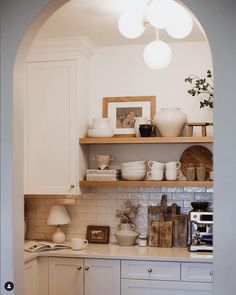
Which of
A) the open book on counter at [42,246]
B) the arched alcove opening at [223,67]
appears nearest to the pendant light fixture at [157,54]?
the arched alcove opening at [223,67]

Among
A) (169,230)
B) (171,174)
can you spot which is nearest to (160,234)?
(169,230)

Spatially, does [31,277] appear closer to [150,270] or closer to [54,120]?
[150,270]

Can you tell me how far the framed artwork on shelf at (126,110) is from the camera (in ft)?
13.5

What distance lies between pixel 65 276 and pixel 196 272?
3.53 feet

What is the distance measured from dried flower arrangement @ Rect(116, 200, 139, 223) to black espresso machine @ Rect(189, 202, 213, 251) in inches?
20.5

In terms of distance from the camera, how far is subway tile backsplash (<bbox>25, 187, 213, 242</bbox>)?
408cm

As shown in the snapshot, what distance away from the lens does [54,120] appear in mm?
3990

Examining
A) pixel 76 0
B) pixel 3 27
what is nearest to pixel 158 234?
pixel 76 0

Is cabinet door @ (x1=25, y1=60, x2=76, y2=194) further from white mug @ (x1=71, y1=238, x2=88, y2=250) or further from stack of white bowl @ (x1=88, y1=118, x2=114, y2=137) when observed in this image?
white mug @ (x1=71, y1=238, x2=88, y2=250)

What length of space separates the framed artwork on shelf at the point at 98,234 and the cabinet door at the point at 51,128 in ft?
1.60

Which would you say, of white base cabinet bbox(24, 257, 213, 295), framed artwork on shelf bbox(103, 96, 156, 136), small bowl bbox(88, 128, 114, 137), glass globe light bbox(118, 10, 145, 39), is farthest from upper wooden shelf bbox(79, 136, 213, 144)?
glass globe light bbox(118, 10, 145, 39)

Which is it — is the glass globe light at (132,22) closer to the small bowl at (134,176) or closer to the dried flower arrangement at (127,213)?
the small bowl at (134,176)

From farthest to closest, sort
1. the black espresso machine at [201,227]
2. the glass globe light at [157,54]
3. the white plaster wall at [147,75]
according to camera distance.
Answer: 1. the white plaster wall at [147,75]
2. the black espresso machine at [201,227]
3. the glass globe light at [157,54]

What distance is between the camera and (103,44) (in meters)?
4.14
